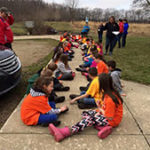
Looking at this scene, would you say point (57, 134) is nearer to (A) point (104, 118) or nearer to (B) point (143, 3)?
(A) point (104, 118)

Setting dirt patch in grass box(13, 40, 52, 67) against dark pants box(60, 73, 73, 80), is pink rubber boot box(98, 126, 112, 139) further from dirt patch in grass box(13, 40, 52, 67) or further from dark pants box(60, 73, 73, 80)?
dirt patch in grass box(13, 40, 52, 67)

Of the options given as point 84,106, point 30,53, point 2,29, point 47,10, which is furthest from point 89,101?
point 47,10

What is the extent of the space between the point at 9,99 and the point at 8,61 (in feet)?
2.91

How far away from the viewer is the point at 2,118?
113 inches

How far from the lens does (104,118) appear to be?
241 centimetres

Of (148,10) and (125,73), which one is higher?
(148,10)

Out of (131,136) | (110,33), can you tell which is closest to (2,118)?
(131,136)

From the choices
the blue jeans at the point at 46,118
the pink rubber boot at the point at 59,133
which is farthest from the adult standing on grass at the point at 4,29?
the pink rubber boot at the point at 59,133

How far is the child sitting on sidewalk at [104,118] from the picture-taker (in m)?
2.24

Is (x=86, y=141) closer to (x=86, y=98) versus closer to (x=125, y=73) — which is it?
(x=86, y=98)

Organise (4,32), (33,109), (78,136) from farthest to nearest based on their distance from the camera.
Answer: (4,32)
(33,109)
(78,136)

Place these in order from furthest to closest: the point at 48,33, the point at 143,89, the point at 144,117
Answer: the point at 48,33, the point at 143,89, the point at 144,117

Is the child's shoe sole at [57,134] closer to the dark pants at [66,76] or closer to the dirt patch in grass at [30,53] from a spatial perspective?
the dark pants at [66,76]

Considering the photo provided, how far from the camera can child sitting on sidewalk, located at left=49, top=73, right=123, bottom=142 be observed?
2.24 meters
